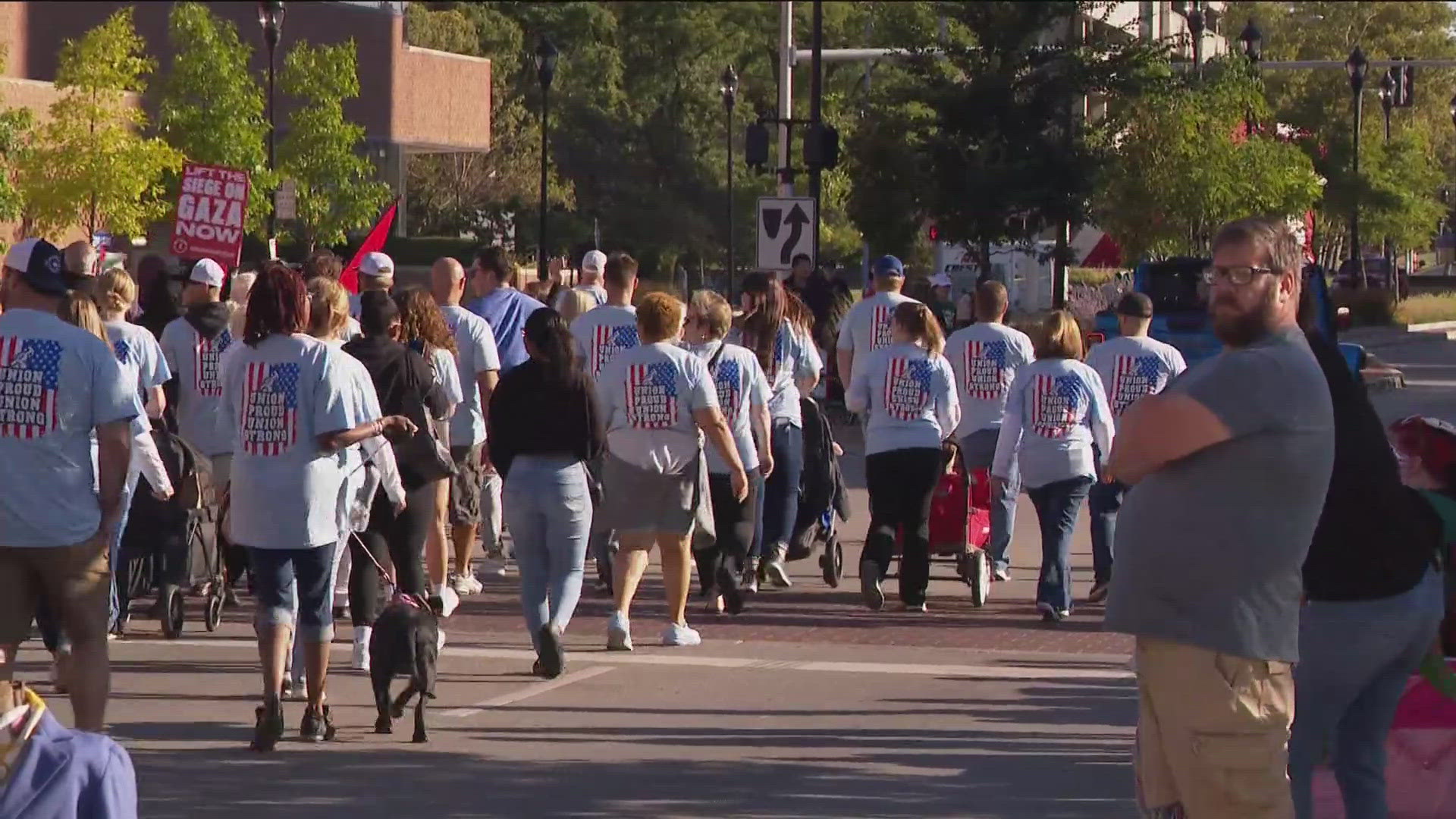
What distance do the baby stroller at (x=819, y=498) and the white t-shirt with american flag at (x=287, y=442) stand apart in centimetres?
555

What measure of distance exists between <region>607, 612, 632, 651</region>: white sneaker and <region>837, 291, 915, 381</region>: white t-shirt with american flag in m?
3.42

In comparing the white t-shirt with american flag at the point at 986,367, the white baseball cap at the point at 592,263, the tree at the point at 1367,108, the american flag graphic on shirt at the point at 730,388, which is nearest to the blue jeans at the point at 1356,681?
the american flag graphic on shirt at the point at 730,388

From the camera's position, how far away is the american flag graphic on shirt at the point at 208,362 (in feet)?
40.7

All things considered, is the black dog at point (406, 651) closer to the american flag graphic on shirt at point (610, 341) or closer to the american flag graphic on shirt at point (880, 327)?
the american flag graphic on shirt at point (610, 341)

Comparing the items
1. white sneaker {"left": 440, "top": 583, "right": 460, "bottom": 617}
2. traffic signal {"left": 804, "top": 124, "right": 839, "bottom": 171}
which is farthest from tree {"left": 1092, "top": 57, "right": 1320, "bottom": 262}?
white sneaker {"left": 440, "top": 583, "right": 460, "bottom": 617}

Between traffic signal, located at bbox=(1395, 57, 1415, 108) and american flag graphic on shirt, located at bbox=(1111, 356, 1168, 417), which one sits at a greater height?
traffic signal, located at bbox=(1395, 57, 1415, 108)

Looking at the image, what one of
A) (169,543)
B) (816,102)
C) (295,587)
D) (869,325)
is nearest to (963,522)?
(869,325)

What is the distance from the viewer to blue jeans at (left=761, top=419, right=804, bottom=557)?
45.8 feet

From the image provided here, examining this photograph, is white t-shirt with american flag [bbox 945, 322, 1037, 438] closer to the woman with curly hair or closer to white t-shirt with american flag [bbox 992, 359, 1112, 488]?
white t-shirt with american flag [bbox 992, 359, 1112, 488]

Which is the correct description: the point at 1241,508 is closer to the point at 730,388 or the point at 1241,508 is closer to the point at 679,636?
the point at 679,636

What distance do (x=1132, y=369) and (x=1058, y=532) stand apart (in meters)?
1.23

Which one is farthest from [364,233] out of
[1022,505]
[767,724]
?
[767,724]

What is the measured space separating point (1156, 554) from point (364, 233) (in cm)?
5081

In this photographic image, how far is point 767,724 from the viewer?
9.62m
